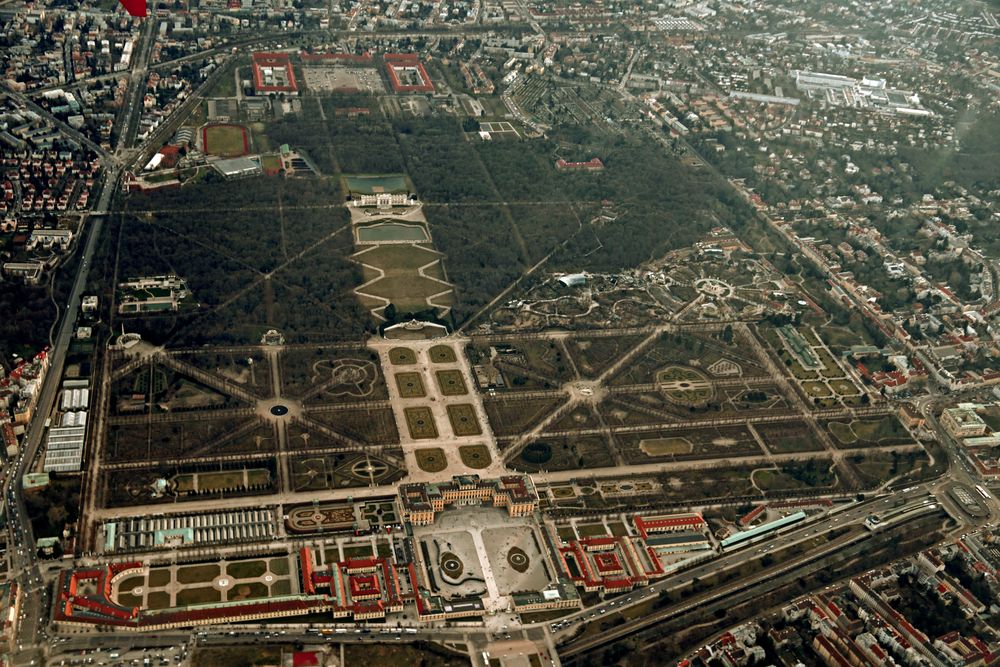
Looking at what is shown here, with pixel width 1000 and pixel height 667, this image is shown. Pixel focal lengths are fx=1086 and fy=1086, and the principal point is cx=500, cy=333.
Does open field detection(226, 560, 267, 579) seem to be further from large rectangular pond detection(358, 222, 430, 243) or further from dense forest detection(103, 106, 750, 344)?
large rectangular pond detection(358, 222, 430, 243)

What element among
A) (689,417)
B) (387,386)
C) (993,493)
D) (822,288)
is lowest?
(993,493)

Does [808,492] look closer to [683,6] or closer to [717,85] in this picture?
[717,85]

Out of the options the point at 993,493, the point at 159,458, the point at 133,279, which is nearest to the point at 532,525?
the point at 159,458

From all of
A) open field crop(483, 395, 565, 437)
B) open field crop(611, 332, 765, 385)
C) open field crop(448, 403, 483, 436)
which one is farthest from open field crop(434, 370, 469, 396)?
open field crop(611, 332, 765, 385)

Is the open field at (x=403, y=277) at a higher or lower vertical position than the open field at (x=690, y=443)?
higher

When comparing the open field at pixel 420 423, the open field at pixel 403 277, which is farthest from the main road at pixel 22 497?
the open field at pixel 420 423

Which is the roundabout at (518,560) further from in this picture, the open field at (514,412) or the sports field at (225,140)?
the sports field at (225,140)
